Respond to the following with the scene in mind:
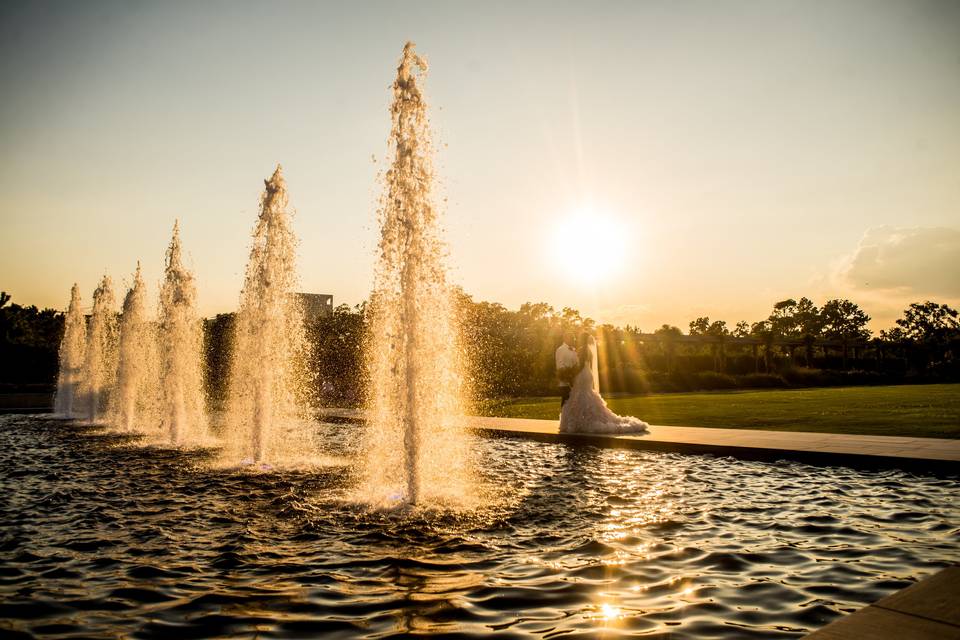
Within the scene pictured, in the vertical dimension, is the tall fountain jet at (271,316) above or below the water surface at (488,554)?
above

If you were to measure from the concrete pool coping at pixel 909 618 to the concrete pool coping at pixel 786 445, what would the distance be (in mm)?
6390

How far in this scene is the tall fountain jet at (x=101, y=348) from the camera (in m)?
25.5

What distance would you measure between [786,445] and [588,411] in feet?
14.6

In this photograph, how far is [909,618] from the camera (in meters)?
3.57

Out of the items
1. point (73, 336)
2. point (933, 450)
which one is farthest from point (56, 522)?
point (73, 336)

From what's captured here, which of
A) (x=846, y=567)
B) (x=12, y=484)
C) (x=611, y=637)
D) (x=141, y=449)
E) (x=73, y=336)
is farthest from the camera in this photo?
(x=73, y=336)

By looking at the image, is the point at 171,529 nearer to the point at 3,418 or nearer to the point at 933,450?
the point at 933,450

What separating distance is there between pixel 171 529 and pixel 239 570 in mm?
1943

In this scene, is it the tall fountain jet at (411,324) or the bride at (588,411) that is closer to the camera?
the tall fountain jet at (411,324)

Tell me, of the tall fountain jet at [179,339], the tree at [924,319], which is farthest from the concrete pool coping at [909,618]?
the tree at [924,319]

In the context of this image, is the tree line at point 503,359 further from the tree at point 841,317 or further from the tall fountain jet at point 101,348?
the tree at point 841,317

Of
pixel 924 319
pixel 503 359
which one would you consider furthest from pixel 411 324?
pixel 924 319

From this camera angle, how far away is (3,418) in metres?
23.1

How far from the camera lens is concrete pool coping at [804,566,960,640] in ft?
11.0
